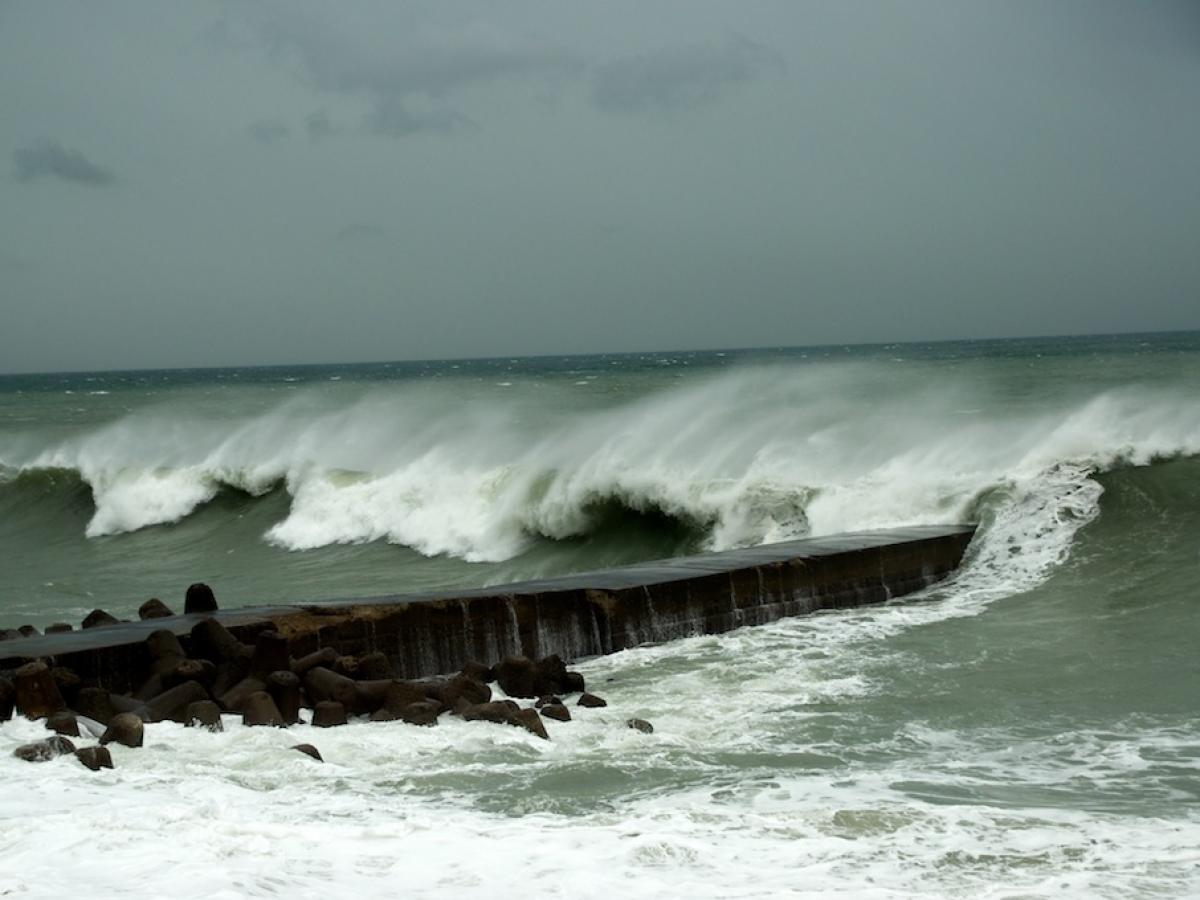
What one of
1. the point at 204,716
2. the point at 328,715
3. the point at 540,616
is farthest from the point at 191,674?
the point at 540,616

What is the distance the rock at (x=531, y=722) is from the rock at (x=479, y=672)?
1261 millimetres

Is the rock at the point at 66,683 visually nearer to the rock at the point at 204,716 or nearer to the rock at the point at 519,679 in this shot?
the rock at the point at 204,716

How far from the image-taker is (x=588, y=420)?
21766mm

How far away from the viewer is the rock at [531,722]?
24.1 ft

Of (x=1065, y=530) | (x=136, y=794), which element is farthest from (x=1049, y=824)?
(x=1065, y=530)

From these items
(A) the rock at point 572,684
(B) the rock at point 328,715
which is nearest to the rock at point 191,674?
(B) the rock at point 328,715

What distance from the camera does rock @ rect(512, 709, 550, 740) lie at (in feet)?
24.1

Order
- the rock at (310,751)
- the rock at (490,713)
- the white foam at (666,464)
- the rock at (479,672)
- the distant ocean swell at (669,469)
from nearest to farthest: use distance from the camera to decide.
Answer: the rock at (310,751), the rock at (490,713), the rock at (479,672), the distant ocean swell at (669,469), the white foam at (666,464)

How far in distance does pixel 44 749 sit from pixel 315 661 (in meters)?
2.14

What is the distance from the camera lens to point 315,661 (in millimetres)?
8555

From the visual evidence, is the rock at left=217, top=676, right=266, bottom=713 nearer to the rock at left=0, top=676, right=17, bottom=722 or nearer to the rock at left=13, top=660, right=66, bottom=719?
the rock at left=13, top=660, right=66, bottom=719

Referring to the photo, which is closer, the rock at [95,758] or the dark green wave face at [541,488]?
the rock at [95,758]

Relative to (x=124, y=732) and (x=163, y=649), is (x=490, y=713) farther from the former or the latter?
(x=163, y=649)

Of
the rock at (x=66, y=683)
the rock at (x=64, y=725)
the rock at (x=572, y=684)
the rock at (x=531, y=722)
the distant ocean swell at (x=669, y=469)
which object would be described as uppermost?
the distant ocean swell at (x=669, y=469)
